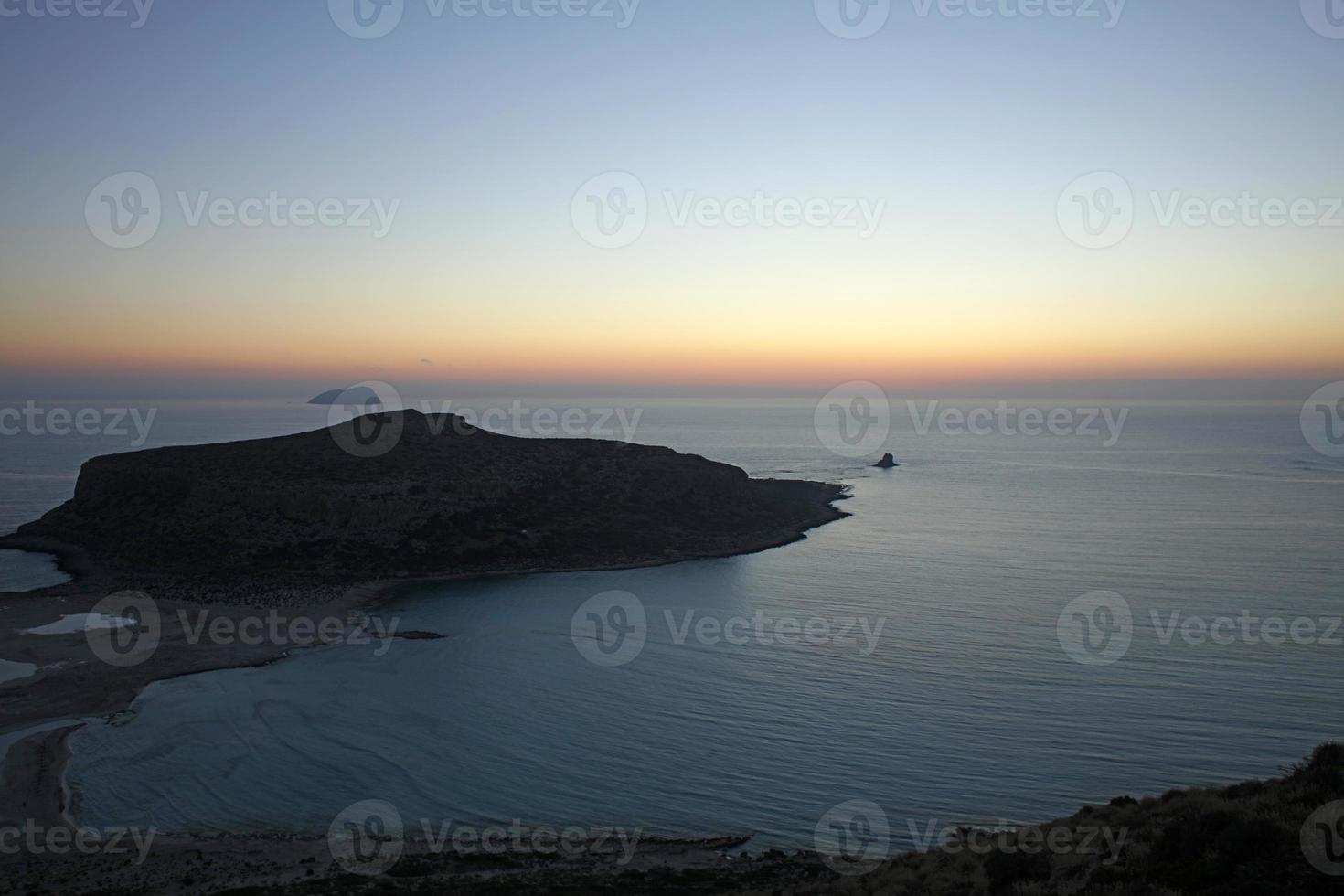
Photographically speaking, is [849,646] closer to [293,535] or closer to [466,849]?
[466,849]

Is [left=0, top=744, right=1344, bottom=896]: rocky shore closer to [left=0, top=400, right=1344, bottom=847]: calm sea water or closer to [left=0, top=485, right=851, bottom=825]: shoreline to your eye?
[left=0, top=400, right=1344, bottom=847]: calm sea water

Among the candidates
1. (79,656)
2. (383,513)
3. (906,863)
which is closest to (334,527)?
(383,513)

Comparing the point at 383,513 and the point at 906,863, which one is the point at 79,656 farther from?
the point at 906,863

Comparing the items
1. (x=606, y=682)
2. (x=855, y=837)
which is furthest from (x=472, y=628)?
(x=855, y=837)

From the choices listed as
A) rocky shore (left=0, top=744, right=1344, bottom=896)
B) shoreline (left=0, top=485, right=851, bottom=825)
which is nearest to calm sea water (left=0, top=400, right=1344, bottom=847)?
shoreline (left=0, top=485, right=851, bottom=825)

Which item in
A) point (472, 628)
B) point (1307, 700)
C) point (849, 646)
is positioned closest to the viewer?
point (1307, 700)

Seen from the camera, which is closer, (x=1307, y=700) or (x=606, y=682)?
(x=1307, y=700)

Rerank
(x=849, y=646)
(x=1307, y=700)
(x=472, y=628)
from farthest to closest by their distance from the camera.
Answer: (x=472, y=628) < (x=849, y=646) < (x=1307, y=700)

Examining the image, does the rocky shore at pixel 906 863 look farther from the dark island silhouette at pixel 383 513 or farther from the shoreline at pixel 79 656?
the dark island silhouette at pixel 383 513
